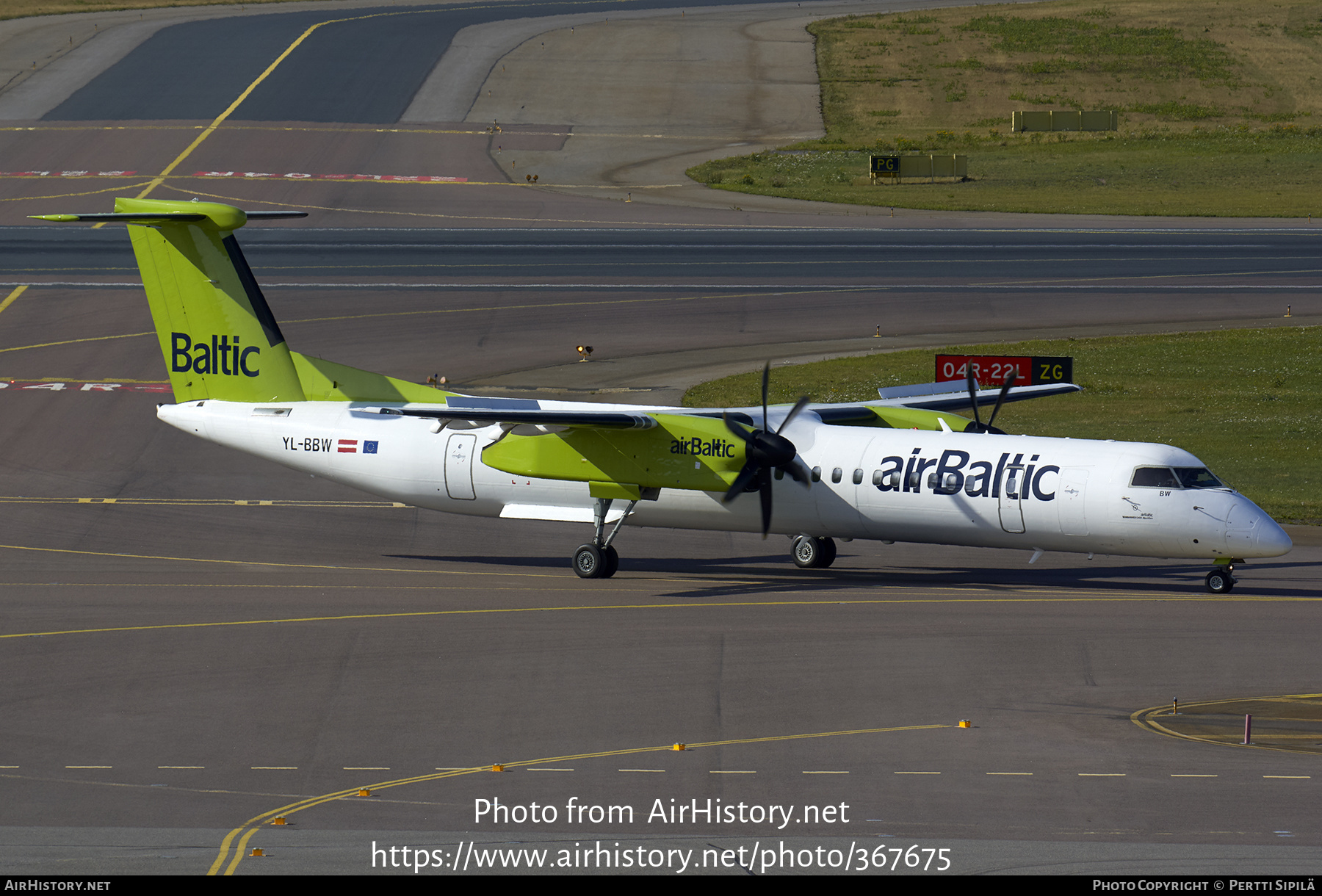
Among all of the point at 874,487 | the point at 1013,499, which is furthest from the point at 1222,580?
the point at 874,487

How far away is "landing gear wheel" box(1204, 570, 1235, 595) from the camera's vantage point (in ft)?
89.5

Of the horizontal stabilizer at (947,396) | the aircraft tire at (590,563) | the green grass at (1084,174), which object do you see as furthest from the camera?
the green grass at (1084,174)

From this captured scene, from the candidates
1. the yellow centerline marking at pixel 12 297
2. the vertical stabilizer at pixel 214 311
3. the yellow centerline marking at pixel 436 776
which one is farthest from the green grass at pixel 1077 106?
the yellow centerline marking at pixel 436 776

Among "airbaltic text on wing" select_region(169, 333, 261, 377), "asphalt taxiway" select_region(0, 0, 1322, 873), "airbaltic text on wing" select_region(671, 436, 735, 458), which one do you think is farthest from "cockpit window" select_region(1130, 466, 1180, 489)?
"airbaltic text on wing" select_region(169, 333, 261, 377)

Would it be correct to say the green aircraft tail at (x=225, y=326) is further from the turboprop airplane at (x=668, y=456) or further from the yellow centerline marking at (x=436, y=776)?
the yellow centerline marking at (x=436, y=776)

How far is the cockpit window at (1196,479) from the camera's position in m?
26.9

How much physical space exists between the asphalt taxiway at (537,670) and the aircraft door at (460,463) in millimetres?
1611

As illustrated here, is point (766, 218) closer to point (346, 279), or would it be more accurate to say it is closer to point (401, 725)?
point (346, 279)

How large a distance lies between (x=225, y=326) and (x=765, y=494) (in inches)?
490

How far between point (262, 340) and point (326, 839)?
728 inches

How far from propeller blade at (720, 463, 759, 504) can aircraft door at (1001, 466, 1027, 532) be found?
459cm

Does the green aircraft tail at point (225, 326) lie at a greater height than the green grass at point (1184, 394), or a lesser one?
greater

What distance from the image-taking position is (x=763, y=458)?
28125mm

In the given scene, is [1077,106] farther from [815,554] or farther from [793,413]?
[793,413]
